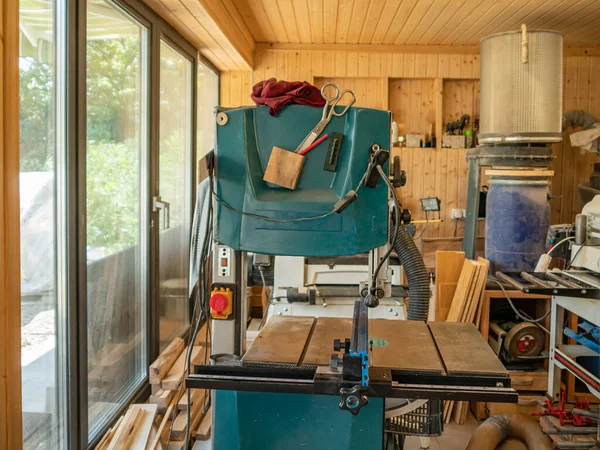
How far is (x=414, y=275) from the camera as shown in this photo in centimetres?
194

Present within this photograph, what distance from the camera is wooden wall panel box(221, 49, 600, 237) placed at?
515 cm

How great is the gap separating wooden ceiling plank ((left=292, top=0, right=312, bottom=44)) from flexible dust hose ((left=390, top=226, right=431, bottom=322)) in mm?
2569

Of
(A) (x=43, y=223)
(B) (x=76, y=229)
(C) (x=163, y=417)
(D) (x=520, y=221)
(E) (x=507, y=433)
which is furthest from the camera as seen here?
(D) (x=520, y=221)

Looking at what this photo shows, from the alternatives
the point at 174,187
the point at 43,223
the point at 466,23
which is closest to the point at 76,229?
the point at 43,223

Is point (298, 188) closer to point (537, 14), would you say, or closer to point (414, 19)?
point (414, 19)

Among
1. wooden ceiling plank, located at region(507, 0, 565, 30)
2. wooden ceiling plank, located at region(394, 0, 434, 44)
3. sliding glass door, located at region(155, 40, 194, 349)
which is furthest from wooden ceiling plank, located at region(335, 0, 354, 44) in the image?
wooden ceiling plank, located at region(507, 0, 565, 30)

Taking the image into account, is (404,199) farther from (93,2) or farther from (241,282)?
(241,282)

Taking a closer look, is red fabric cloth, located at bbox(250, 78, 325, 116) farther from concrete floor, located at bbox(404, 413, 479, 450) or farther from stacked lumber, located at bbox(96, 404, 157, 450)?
concrete floor, located at bbox(404, 413, 479, 450)

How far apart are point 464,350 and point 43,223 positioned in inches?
58.6

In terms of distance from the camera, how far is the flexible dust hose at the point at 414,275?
192 cm

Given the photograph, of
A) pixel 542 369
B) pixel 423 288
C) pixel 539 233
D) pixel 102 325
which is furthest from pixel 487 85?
pixel 102 325

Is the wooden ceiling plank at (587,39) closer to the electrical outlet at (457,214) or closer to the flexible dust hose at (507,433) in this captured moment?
the electrical outlet at (457,214)

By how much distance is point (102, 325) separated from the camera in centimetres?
272

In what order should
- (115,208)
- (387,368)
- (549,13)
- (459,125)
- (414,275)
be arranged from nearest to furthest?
(387,368) < (414,275) < (115,208) < (549,13) < (459,125)
